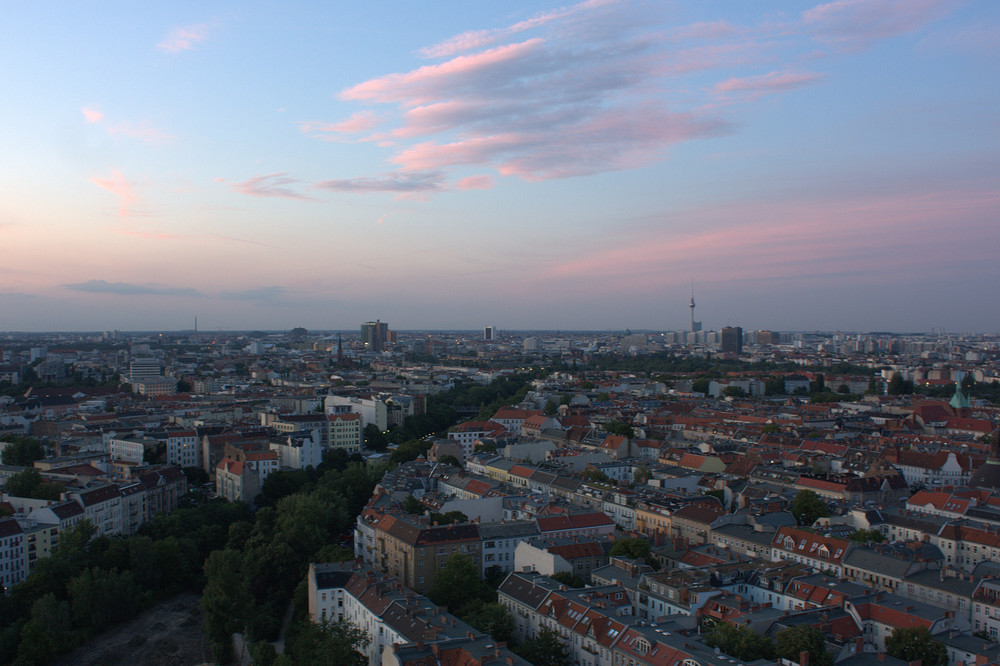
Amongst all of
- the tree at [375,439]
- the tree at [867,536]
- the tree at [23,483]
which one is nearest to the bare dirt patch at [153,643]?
the tree at [23,483]

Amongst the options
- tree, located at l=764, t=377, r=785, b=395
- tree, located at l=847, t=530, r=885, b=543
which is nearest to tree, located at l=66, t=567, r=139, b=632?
tree, located at l=847, t=530, r=885, b=543

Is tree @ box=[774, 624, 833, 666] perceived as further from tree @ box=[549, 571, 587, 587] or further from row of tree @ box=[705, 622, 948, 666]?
tree @ box=[549, 571, 587, 587]

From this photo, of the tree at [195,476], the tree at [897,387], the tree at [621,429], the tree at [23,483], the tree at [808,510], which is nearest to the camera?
the tree at [808,510]

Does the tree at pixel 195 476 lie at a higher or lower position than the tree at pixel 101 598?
higher

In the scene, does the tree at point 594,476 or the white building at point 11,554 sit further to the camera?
the tree at point 594,476

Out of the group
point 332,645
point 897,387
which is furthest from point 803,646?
point 897,387

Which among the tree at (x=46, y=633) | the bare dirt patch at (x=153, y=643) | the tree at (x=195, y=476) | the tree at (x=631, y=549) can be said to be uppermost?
the tree at (x=631, y=549)

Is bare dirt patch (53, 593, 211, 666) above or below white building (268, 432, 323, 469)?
below

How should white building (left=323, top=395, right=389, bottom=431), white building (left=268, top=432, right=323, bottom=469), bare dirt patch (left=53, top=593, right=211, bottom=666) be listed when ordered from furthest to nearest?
1. white building (left=323, top=395, right=389, bottom=431)
2. white building (left=268, top=432, right=323, bottom=469)
3. bare dirt patch (left=53, top=593, right=211, bottom=666)

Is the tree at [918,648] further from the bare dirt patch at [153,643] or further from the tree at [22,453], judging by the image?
the tree at [22,453]
